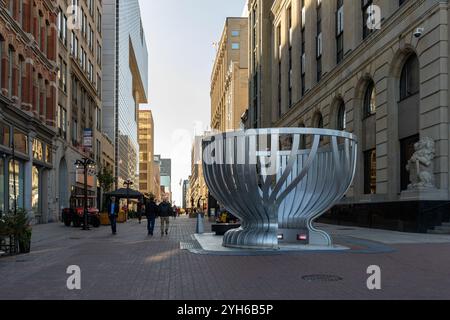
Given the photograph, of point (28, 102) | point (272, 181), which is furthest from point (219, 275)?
point (28, 102)

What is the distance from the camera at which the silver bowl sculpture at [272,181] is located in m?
14.2

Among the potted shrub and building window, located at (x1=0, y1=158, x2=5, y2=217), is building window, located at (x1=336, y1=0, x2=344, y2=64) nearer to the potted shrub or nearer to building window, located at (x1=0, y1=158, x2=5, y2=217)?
building window, located at (x1=0, y1=158, x2=5, y2=217)

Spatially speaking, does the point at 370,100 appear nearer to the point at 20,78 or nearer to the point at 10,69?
the point at 10,69

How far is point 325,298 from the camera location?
7.64 m

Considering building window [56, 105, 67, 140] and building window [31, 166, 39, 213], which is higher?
building window [56, 105, 67, 140]

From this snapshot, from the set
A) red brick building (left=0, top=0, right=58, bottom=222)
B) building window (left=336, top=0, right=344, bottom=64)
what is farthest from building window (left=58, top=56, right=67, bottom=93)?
building window (left=336, top=0, right=344, bottom=64)

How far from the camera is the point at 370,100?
101 feet

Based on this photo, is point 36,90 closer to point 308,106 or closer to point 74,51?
point 74,51

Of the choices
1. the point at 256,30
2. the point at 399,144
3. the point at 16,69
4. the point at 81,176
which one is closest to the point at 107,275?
the point at 399,144

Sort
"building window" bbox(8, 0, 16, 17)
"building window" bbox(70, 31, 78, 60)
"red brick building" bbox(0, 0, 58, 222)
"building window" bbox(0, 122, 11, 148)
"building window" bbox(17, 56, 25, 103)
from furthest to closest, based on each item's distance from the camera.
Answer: "building window" bbox(70, 31, 78, 60) → "building window" bbox(17, 56, 25, 103) → "building window" bbox(8, 0, 16, 17) → "red brick building" bbox(0, 0, 58, 222) → "building window" bbox(0, 122, 11, 148)

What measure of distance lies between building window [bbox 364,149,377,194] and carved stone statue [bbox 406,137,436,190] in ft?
22.8

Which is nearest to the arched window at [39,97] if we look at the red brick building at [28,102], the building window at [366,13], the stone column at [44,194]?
the red brick building at [28,102]

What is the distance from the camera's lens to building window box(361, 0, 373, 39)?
97.7ft
